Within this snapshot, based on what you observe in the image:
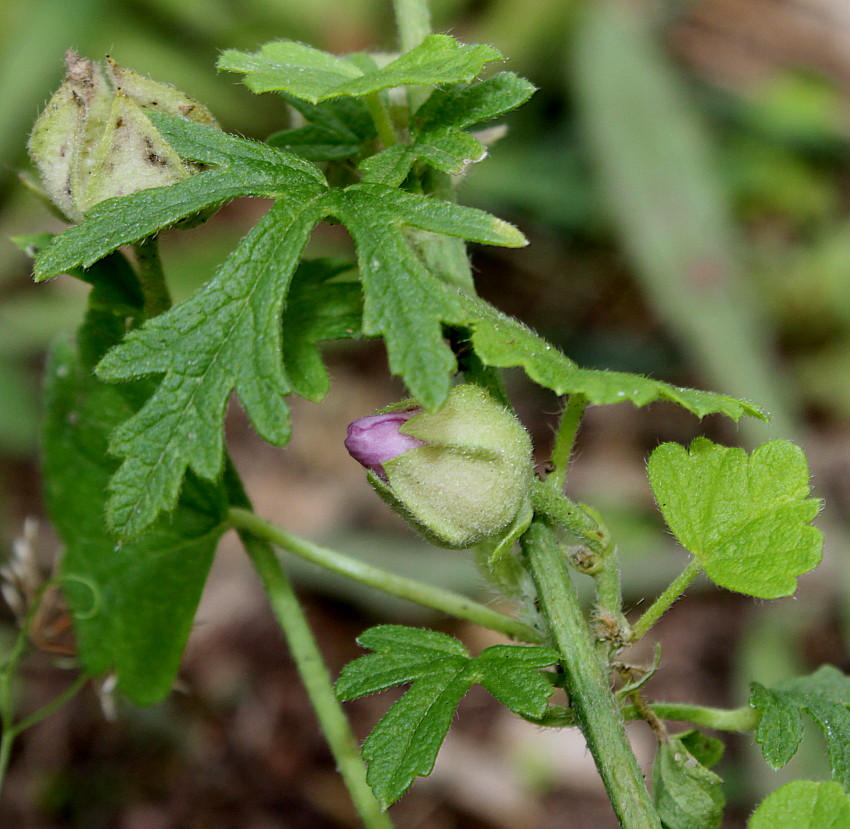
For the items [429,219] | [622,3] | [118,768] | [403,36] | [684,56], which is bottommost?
[118,768]

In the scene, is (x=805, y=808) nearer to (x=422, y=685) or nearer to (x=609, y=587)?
(x=609, y=587)

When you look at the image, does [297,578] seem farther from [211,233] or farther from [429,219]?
[429,219]

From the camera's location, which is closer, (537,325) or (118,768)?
(118,768)

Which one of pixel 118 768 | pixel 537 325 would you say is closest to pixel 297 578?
pixel 118 768

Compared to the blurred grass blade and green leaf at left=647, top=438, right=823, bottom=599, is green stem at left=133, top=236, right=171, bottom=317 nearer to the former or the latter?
green leaf at left=647, top=438, right=823, bottom=599

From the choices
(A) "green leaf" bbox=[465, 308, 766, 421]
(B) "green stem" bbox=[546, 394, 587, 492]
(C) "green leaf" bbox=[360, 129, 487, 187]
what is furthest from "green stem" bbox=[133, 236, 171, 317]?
(B) "green stem" bbox=[546, 394, 587, 492]

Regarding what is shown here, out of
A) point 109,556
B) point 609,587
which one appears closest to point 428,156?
point 609,587
